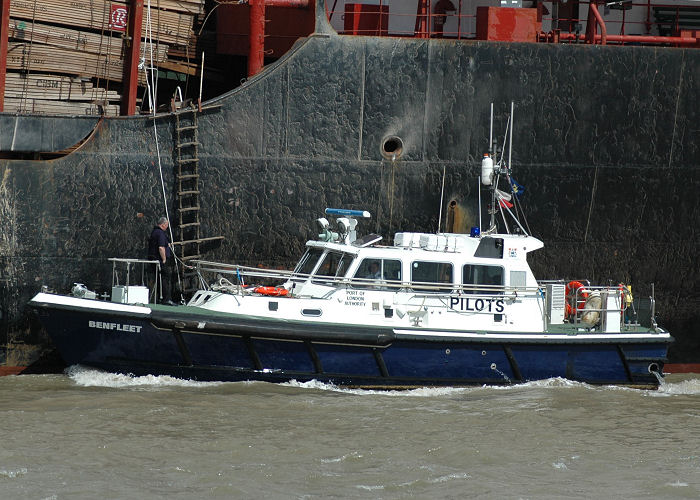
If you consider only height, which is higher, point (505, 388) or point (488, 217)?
point (488, 217)

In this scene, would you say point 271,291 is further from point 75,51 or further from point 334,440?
point 75,51

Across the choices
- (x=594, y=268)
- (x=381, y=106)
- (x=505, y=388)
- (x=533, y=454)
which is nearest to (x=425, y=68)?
(x=381, y=106)

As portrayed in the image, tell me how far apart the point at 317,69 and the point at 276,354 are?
154 inches

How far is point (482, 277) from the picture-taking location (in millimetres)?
11875

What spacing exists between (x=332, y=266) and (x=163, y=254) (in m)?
2.14

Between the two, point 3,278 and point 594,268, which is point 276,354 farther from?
point 594,268

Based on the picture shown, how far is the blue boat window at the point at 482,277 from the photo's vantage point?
466 inches

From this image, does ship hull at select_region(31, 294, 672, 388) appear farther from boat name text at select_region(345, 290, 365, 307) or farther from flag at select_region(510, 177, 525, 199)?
flag at select_region(510, 177, 525, 199)

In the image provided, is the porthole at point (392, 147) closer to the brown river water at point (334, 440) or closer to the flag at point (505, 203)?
the flag at point (505, 203)

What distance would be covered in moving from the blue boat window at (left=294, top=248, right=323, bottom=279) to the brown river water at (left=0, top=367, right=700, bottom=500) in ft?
5.03

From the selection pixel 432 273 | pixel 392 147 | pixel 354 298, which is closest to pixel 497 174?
pixel 392 147

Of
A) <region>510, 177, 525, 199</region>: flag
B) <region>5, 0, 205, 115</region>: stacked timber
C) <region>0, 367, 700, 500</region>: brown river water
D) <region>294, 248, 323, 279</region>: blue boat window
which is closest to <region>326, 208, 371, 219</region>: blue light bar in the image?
<region>294, 248, 323, 279</region>: blue boat window

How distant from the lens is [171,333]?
36.7 feet

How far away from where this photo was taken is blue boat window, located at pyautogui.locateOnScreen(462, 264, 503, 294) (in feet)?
38.8
